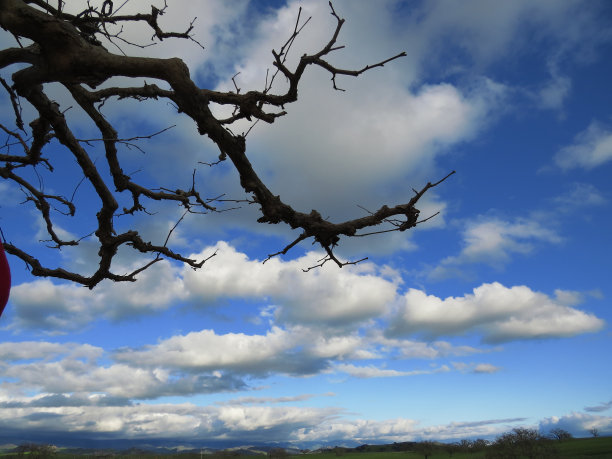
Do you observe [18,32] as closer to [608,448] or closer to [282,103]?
[282,103]

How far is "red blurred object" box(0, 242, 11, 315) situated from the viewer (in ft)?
7.92

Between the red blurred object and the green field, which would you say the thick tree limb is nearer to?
the red blurred object

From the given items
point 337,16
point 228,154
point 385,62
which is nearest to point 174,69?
point 228,154

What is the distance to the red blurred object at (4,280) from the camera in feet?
7.92

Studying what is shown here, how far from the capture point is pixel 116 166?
6.60m

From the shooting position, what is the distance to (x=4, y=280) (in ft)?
7.98

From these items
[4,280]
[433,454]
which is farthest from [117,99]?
[433,454]

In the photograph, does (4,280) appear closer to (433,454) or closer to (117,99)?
(117,99)

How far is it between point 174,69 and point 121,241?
337 centimetres

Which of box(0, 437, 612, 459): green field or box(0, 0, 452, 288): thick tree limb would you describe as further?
box(0, 437, 612, 459): green field

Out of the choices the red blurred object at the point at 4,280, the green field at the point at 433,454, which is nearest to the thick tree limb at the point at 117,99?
the red blurred object at the point at 4,280

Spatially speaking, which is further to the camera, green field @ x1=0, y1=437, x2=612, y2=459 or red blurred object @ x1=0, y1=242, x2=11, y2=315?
green field @ x1=0, y1=437, x2=612, y2=459

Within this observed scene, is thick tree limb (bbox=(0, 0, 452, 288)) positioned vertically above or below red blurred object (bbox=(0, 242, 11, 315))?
above

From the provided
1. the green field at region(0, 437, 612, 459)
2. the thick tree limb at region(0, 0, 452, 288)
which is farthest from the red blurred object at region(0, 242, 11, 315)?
the green field at region(0, 437, 612, 459)
